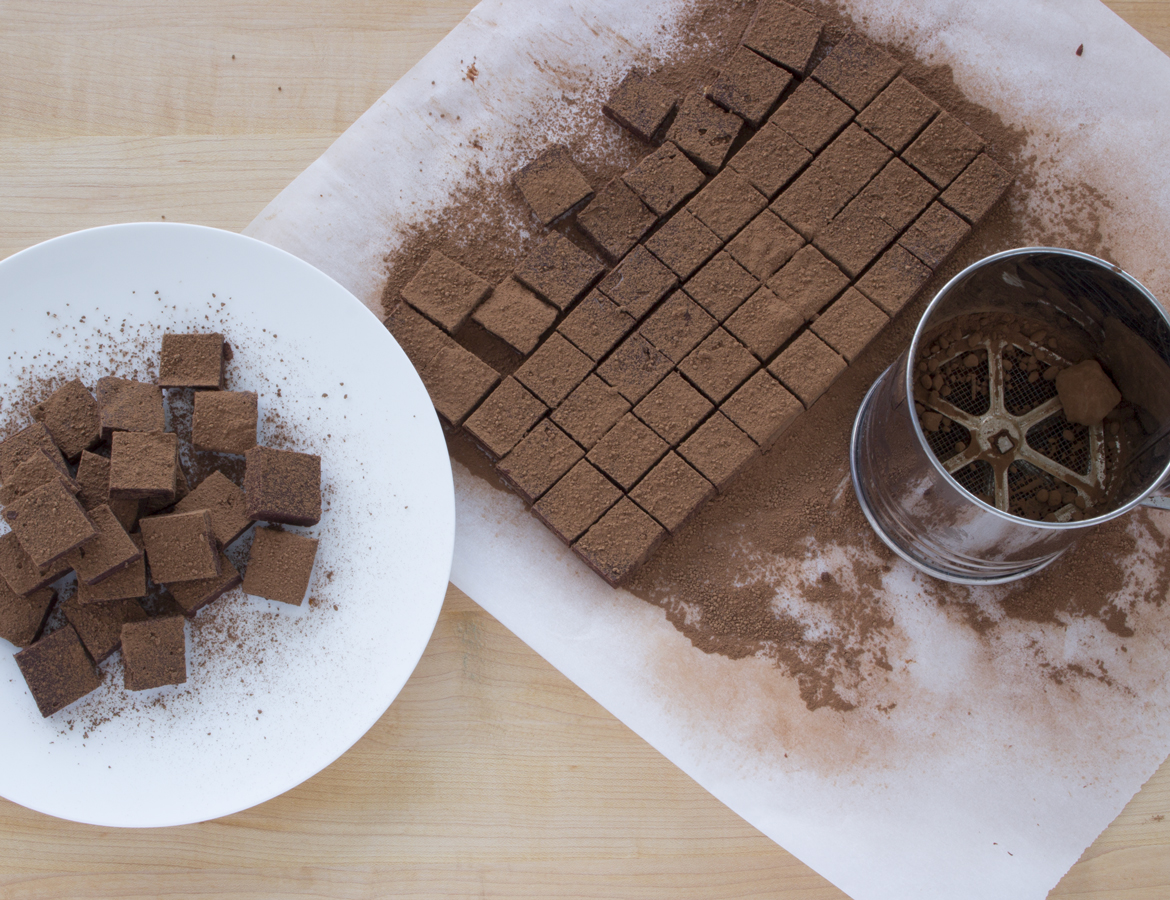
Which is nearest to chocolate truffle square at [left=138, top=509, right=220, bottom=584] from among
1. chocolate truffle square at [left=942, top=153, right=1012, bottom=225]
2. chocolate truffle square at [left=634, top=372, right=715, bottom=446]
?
chocolate truffle square at [left=634, top=372, right=715, bottom=446]

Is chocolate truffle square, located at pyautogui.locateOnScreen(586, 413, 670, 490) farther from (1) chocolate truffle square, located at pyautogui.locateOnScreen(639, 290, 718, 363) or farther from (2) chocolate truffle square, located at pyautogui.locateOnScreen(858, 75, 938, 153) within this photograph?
(2) chocolate truffle square, located at pyautogui.locateOnScreen(858, 75, 938, 153)

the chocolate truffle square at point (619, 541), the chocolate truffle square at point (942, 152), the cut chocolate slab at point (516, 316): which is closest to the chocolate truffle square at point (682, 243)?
the cut chocolate slab at point (516, 316)

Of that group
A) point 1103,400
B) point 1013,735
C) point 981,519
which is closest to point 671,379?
point 981,519

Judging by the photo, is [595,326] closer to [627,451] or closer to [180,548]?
[627,451]

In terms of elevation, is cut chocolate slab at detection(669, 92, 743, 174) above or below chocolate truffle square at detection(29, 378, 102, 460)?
above

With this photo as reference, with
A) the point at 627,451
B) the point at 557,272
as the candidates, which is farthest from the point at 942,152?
the point at 627,451

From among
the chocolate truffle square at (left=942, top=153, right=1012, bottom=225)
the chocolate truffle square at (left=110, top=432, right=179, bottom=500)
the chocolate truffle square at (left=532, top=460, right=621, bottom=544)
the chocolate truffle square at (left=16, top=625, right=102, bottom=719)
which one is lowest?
the chocolate truffle square at (left=16, top=625, right=102, bottom=719)
